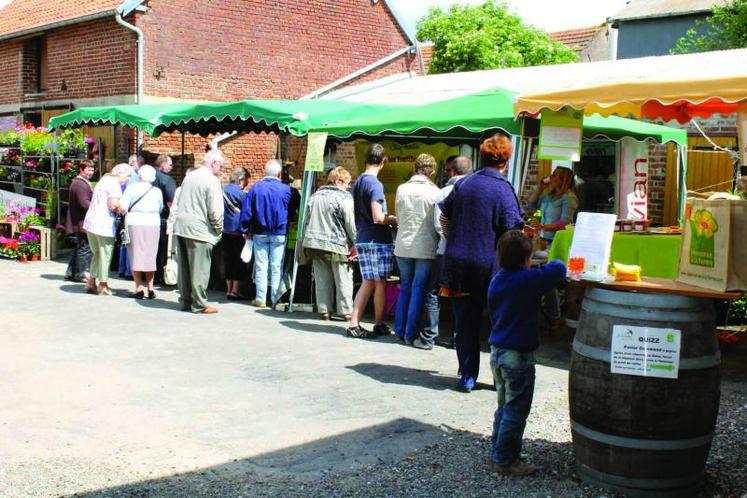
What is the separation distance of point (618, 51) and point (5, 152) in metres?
16.0

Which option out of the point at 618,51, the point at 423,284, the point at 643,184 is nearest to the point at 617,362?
the point at 423,284

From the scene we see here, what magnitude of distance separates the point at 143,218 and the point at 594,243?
709 centimetres

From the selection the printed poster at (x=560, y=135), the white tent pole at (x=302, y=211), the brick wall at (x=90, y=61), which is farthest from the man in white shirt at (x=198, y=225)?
the brick wall at (x=90, y=61)

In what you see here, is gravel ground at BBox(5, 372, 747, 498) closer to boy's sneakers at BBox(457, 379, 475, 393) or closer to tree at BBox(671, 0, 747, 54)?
boy's sneakers at BBox(457, 379, 475, 393)

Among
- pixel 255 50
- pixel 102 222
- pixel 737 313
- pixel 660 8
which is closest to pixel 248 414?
pixel 737 313

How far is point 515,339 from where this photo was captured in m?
4.71

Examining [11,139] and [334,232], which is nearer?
[334,232]

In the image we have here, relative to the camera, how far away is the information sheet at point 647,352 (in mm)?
4230

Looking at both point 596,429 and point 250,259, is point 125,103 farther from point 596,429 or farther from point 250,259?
point 596,429

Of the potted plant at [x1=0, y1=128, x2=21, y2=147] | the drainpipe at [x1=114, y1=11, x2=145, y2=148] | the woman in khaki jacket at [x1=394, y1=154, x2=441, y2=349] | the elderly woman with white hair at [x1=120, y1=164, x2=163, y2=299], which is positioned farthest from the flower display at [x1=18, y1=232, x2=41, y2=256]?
the woman in khaki jacket at [x1=394, y1=154, x2=441, y2=349]

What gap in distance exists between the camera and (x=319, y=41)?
20.8 meters

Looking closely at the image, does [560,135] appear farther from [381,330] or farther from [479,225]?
[381,330]

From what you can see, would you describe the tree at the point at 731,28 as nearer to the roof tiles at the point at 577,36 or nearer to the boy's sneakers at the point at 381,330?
the boy's sneakers at the point at 381,330

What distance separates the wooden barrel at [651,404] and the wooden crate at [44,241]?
40.2ft
